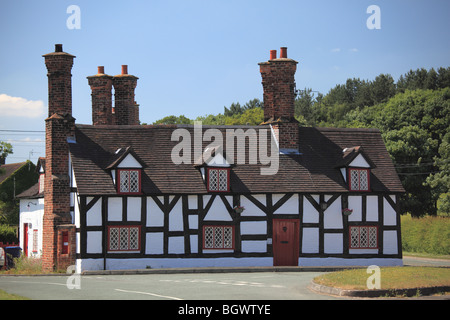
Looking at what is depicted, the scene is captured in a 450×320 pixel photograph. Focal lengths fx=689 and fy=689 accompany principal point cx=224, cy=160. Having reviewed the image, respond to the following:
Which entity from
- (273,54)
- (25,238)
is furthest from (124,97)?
(25,238)

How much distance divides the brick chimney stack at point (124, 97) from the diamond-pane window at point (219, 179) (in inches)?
270

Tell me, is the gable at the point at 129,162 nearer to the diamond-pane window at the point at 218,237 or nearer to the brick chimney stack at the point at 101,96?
the diamond-pane window at the point at 218,237

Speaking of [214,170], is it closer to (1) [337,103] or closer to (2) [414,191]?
(2) [414,191]

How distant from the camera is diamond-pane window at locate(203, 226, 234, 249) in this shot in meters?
29.8

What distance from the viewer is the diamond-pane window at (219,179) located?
98.8 ft

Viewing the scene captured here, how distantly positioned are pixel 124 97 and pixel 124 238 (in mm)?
8933

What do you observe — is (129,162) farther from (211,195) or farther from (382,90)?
(382,90)

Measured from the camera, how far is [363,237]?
3103 centimetres

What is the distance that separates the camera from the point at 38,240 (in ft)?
112

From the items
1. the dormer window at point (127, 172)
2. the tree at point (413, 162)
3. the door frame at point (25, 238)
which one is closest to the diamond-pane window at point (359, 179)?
the dormer window at point (127, 172)

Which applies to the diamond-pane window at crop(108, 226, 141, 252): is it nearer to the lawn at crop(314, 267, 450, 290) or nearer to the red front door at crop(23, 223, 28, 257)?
the red front door at crop(23, 223, 28, 257)

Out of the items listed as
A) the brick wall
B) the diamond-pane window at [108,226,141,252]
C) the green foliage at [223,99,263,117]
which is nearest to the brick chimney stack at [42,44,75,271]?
the diamond-pane window at [108,226,141,252]
